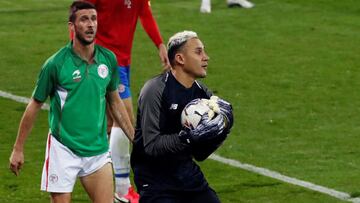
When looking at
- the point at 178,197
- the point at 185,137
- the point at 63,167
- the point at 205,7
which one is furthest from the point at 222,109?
the point at 205,7

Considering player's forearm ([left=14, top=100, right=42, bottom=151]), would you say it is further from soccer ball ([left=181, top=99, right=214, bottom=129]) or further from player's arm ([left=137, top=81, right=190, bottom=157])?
soccer ball ([left=181, top=99, right=214, bottom=129])

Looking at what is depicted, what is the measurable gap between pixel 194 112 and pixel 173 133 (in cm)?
31

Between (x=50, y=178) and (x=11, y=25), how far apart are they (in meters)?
12.0

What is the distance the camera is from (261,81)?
17.7 metres

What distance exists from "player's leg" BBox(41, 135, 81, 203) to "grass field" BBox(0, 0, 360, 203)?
6.99 ft

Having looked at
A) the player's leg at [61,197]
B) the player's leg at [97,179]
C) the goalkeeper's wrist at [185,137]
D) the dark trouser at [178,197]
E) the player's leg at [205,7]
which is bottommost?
the player's leg at [205,7]

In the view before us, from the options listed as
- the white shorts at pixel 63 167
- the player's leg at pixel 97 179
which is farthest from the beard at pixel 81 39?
the player's leg at pixel 97 179

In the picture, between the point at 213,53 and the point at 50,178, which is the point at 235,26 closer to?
the point at 213,53

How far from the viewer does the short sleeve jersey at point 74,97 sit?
959 centimetres

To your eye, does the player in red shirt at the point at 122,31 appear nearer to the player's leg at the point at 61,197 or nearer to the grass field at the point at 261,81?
the grass field at the point at 261,81

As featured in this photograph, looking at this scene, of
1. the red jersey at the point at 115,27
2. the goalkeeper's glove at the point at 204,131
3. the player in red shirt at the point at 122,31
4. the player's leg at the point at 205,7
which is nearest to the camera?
the goalkeeper's glove at the point at 204,131

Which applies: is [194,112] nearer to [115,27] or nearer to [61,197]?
[61,197]

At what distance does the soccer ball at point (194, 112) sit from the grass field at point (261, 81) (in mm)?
3214

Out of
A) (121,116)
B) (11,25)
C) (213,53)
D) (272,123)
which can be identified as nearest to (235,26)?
(213,53)
